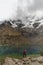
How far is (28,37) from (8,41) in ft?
71.1

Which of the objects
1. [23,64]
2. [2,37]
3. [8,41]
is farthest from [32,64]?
→ [2,37]

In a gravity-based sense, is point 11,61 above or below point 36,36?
below

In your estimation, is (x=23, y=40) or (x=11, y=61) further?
(x=23, y=40)

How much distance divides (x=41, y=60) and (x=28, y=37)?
173m

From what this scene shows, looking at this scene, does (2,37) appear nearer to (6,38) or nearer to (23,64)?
(6,38)

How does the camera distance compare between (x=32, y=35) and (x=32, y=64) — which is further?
(x=32, y=35)

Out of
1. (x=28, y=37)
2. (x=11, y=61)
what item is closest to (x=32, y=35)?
(x=28, y=37)

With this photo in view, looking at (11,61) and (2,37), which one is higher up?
(2,37)

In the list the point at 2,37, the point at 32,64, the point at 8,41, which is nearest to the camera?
the point at 32,64

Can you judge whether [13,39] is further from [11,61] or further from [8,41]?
[11,61]

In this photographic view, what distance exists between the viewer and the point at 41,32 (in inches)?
7598

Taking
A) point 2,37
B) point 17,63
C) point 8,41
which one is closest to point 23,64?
point 17,63

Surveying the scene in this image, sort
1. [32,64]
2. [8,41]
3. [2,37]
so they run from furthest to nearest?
[2,37] < [8,41] < [32,64]

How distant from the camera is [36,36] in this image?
190250mm
